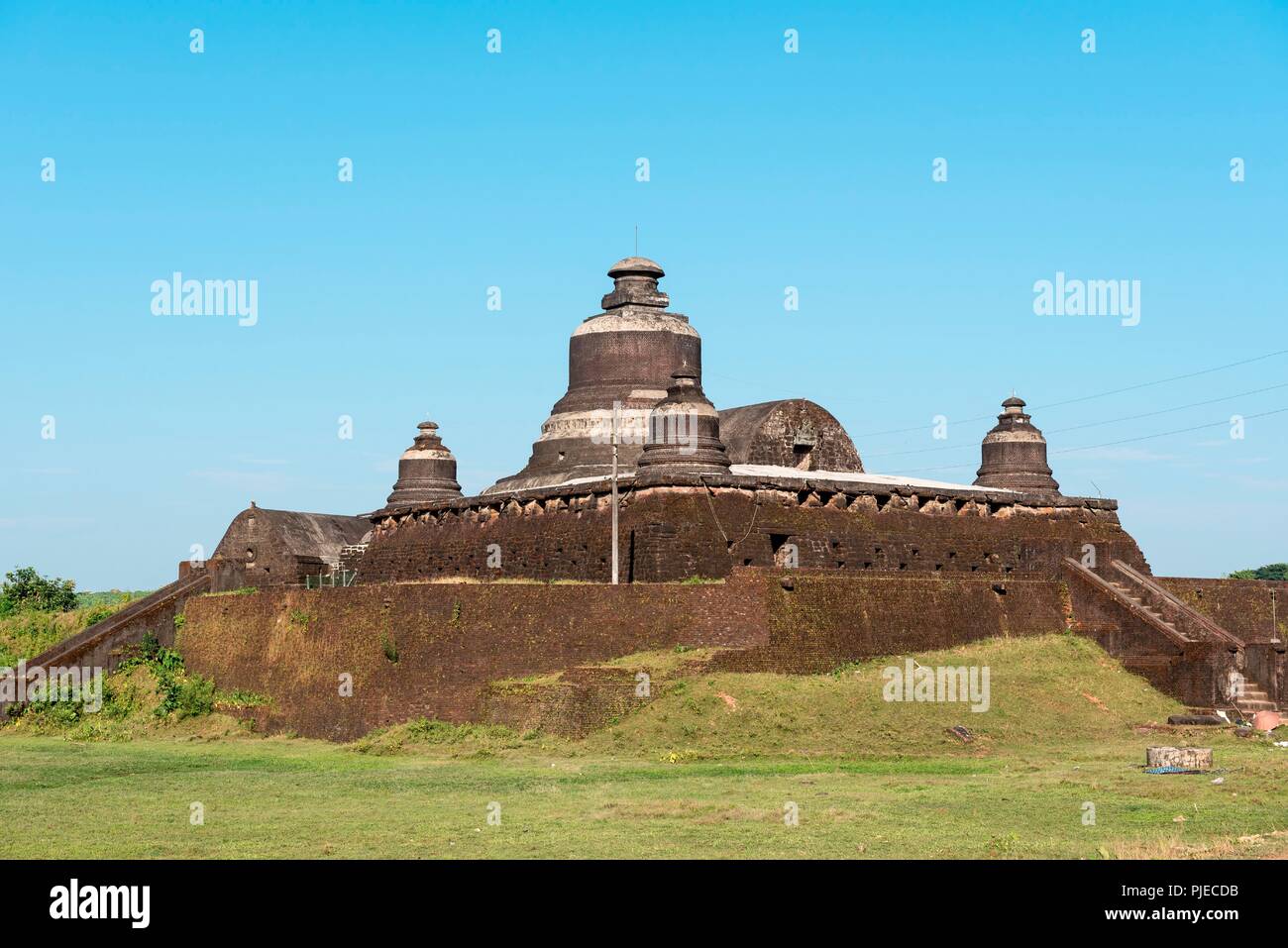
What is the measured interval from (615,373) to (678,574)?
9.77 meters

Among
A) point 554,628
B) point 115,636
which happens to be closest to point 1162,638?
point 554,628

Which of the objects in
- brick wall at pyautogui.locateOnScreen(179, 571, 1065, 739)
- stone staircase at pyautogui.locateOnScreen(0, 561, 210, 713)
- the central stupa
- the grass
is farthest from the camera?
the central stupa

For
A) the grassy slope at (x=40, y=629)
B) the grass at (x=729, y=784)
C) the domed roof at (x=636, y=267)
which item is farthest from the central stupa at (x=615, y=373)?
the grass at (x=729, y=784)

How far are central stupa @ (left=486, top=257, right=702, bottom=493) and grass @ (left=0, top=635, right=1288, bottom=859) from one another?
10.9 meters

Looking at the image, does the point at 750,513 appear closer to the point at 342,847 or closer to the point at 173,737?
the point at 173,737

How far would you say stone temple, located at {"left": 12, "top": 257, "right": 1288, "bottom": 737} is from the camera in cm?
2936

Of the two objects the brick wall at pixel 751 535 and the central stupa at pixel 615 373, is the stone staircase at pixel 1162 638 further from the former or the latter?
the central stupa at pixel 615 373

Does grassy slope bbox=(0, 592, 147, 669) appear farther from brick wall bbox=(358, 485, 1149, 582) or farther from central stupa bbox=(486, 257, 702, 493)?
central stupa bbox=(486, 257, 702, 493)

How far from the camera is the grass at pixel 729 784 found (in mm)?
17562

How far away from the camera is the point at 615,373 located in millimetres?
40469

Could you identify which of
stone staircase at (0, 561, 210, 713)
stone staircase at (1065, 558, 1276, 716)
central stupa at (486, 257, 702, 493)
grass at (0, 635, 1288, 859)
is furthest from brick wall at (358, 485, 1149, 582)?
stone staircase at (0, 561, 210, 713)

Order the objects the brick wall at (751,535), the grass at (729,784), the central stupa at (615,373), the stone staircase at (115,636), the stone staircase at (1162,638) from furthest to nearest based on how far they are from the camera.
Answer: the central stupa at (615,373), the stone staircase at (115,636), the brick wall at (751,535), the stone staircase at (1162,638), the grass at (729,784)

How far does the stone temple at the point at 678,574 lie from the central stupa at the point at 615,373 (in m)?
0.06
